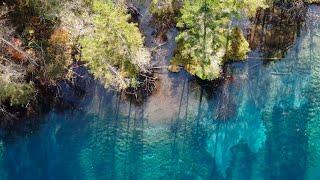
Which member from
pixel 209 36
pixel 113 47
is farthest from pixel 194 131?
pixel 113 47

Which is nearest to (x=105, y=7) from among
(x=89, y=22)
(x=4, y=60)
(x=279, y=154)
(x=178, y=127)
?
(x=89, y=22)

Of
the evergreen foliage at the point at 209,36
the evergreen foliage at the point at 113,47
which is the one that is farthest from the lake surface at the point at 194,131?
the evergreen foliage at the point at 113,47

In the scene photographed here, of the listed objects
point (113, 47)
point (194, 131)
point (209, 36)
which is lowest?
point (194, 131)

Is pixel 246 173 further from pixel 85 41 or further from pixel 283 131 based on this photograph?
pixel 85 41

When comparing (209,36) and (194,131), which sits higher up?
(209,36)

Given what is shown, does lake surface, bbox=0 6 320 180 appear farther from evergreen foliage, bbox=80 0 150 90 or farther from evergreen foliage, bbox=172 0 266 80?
evergreen foliage, bbox=80 0 150 90

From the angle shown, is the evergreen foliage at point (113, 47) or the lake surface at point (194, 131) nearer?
the evergreen foliage at point (113, 47)

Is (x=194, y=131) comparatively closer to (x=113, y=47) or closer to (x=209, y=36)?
(x=209, y=36)

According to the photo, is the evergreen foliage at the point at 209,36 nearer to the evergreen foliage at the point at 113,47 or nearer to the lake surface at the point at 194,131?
the lake surface at the point at 194,131
